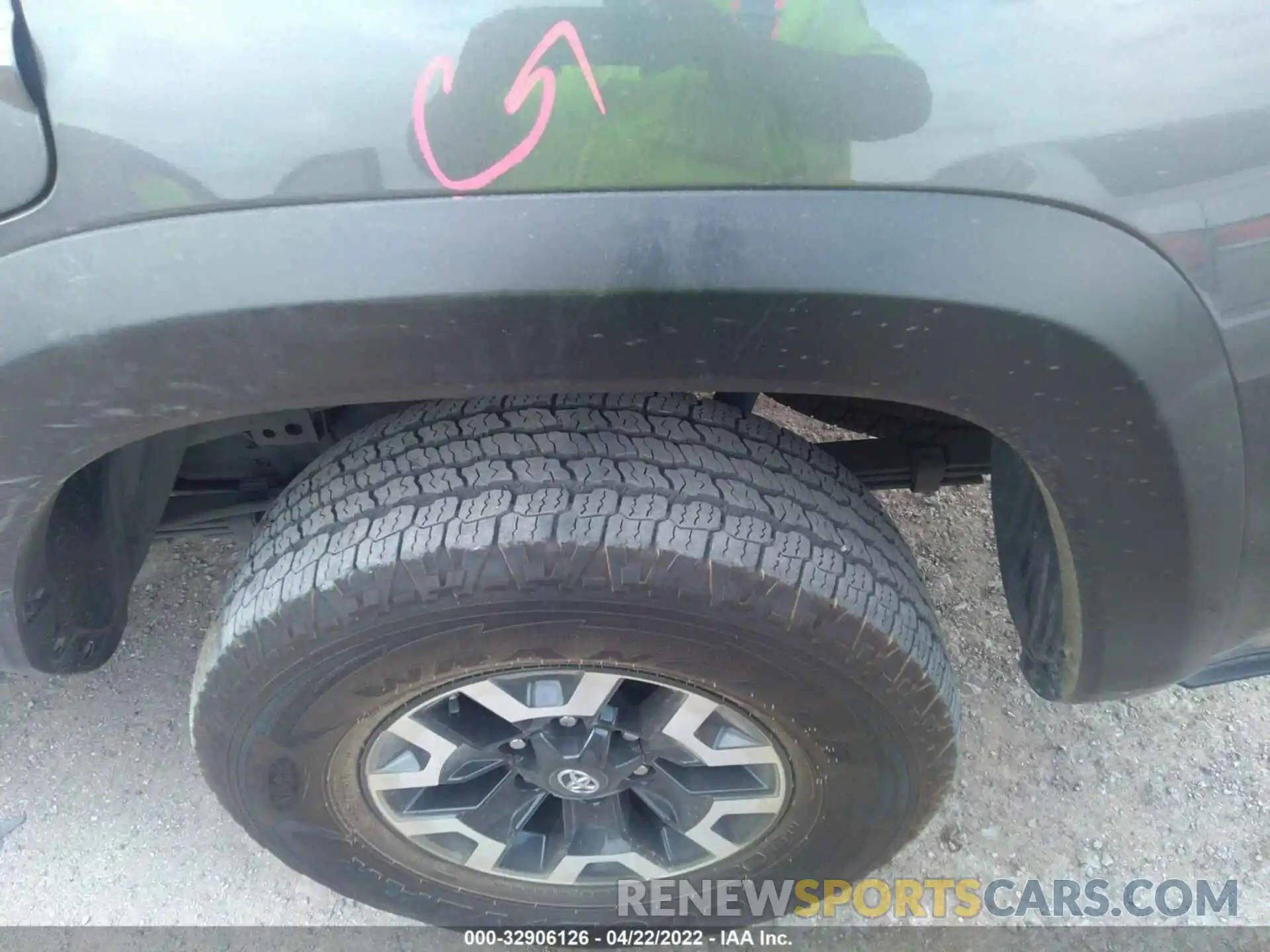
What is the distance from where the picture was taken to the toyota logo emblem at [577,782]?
5.22 ft

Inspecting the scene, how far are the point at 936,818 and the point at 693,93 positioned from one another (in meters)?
1.72

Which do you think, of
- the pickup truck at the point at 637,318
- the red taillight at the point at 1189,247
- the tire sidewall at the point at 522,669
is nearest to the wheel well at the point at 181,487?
the pickup truck at the point at 637,318

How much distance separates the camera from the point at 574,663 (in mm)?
1388

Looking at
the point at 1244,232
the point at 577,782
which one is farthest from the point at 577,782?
the point at 1244,232

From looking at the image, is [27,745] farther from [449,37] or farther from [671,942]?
[449,37]

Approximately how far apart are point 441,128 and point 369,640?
2.34 feet

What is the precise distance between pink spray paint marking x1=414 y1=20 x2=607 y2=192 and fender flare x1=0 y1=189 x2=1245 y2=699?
2.3 inches

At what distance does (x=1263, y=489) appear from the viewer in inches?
46.7

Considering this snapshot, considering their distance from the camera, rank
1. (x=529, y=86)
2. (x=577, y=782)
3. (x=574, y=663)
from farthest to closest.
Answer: (x=577, y=782), (x=574, y=663), (x=529, y=86)

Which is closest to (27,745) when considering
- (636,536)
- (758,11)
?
(636,536)

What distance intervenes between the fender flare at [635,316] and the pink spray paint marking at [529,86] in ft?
0.19

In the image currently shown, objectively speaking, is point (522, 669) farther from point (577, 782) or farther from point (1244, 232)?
point (1244, 232)

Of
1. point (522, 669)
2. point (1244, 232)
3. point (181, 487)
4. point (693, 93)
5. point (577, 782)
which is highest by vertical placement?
point (693, 93)

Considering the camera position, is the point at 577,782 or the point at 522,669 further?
the point at 577,782
